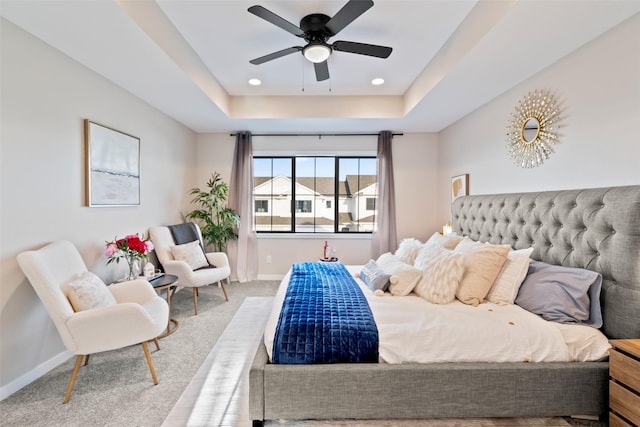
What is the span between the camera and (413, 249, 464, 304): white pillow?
2.01 m

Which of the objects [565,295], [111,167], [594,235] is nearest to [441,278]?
[565,295]

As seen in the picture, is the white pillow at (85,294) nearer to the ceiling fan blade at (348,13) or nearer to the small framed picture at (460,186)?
the ceiling fan blade at (348,13)

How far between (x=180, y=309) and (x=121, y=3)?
2966 mm

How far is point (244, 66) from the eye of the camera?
2996 millimetres

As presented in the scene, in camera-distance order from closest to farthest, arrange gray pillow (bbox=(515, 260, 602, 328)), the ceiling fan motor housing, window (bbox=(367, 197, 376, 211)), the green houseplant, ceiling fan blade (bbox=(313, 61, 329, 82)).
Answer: gray pillow (bbox=(515, 260, 602, 328))
the ceiling fan motor housing
ceiling fan blade (bbox=(313, 61, 329, 82))
the green houseplant
window (bbox=(367, 197, 376, 211))

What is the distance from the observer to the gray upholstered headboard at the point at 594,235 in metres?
1.52

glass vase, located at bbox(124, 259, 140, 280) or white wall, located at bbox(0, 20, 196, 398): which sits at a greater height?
white wall, located at bbox(0, 20, 196, 398)

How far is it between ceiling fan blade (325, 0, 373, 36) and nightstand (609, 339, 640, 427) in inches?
90.5

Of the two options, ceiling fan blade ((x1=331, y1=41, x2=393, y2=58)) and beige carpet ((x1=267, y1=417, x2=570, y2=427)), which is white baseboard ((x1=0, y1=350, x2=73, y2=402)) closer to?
beige carpet ((x1=267, y1=417, x2=570, y2=427))

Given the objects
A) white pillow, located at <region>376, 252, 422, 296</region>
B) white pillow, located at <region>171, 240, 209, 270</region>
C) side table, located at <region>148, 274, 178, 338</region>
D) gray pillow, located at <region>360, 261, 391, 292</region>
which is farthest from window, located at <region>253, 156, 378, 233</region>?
white pillow, located at <region>376, 252, 422, 296</region>

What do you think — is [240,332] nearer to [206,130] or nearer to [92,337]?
[92,337]

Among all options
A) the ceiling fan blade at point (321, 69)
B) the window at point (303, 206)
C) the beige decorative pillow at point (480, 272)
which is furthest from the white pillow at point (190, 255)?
the beige decorative pillow at point (480, 272)

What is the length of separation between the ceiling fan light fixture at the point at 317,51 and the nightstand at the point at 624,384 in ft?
8.26

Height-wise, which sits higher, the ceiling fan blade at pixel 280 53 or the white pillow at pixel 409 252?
the ceiling fan blade at pixel 280 53
